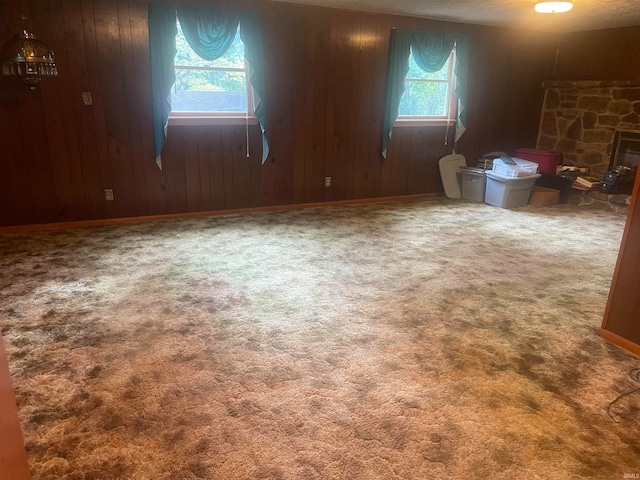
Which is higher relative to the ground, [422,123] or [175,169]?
[422,123]

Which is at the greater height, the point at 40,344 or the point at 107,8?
the point at 107,8

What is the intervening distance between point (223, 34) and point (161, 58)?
0.65 metres

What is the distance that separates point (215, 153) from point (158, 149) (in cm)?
59

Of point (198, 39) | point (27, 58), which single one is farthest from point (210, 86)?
point (27, 58)

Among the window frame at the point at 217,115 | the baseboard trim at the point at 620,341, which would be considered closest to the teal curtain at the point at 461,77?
the window frame at the point at 217,115

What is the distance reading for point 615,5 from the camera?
4473 millimetres

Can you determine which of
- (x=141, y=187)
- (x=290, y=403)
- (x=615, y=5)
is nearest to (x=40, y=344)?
(x=290, y=403)

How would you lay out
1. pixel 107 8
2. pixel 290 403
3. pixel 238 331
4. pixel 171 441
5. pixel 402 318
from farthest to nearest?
pixel 107 8 < pixel 402 318 < pixel 238 331 < pixel 290 403 < pixel 171 441

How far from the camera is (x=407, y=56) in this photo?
5.50 metres

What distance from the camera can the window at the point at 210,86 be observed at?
468 cm

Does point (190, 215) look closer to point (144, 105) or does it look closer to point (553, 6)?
point (144, 105)

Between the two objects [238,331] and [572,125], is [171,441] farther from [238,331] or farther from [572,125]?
[572,125]

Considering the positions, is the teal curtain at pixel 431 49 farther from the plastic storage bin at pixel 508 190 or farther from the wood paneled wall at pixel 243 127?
the plastic storage bin at pixel 508 190

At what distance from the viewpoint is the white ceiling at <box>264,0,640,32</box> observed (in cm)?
454
